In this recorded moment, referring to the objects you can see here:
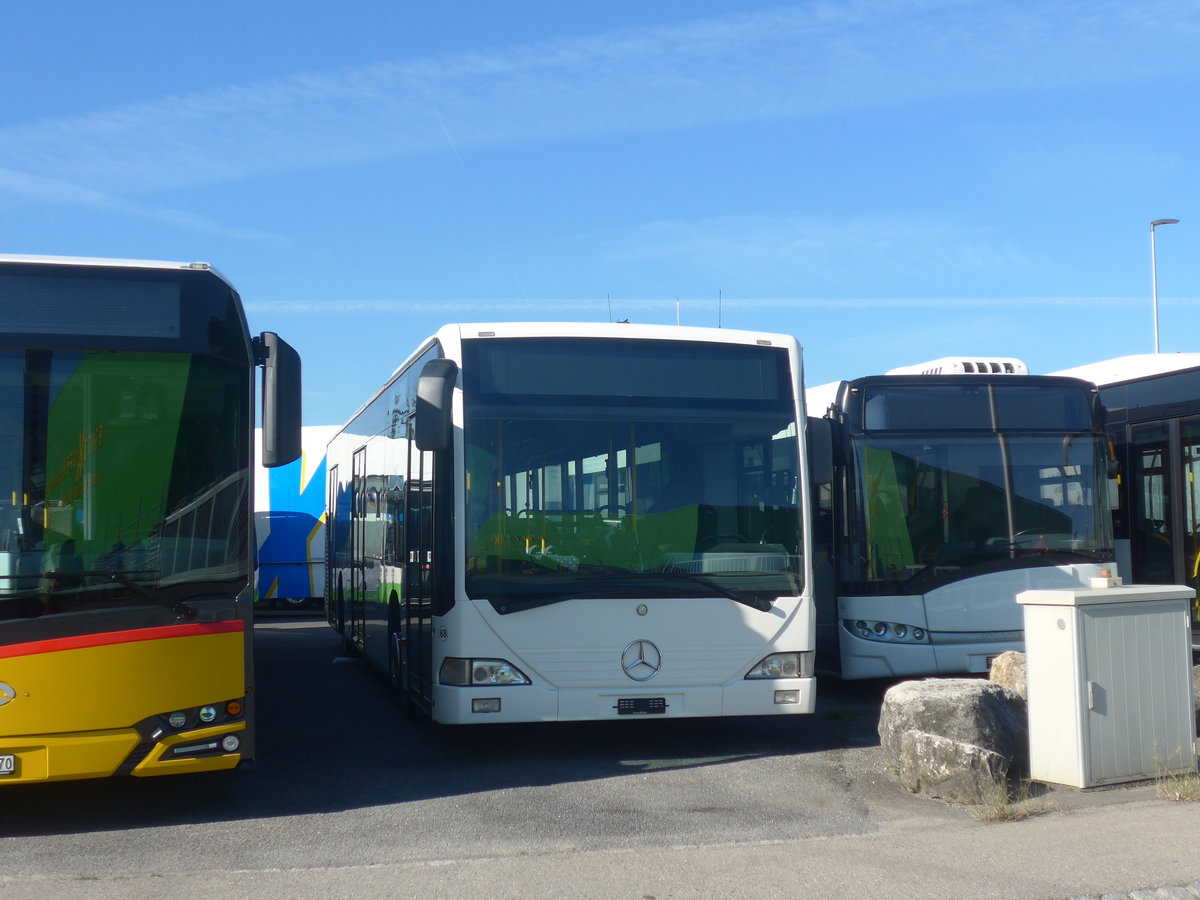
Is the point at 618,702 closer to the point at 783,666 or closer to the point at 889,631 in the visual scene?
the point at 783,666

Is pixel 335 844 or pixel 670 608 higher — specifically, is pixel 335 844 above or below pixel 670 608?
below

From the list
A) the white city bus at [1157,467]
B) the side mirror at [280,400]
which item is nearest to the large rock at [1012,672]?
the white city bus at [1157,467]

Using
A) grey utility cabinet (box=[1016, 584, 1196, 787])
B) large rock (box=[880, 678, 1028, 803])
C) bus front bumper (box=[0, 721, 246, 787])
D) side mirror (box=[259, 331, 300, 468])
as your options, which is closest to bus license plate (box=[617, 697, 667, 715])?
large rock (box=[880, 678, 1028, 803])

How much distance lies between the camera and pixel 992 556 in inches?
439

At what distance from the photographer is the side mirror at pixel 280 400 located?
23.8 feet

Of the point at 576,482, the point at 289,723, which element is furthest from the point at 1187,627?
the point at 289,723

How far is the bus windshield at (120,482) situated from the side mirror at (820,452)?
4.34 meters

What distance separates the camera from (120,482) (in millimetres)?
→ 6887

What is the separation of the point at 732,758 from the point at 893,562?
2.85 m

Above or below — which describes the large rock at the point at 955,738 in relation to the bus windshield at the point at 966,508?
below

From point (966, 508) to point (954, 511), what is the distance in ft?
0.37

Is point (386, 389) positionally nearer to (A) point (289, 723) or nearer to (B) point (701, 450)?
(A) point (289, 723)

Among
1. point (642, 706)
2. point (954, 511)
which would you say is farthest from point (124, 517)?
point (954, 511)

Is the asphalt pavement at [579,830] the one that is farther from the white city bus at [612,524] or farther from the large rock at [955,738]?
the white city bus at [612,524]
